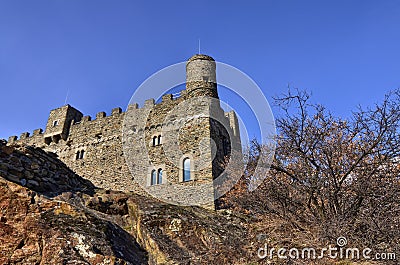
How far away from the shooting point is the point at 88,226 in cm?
462

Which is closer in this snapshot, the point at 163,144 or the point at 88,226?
the point at 88,226

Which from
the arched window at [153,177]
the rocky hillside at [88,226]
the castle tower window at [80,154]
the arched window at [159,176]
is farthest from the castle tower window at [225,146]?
the castle tower window at [80,154]

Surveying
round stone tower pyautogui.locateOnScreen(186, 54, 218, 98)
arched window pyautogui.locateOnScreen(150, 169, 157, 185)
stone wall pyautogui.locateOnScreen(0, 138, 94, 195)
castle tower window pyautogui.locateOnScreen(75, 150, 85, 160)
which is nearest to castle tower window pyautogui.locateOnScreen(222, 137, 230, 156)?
round stone tower pyautogui.locateOnScreen(186, 54, 218, 98)

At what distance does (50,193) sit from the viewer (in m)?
6.23

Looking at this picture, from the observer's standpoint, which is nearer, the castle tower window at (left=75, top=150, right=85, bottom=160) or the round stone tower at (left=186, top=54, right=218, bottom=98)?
the round stone tower at (left=186, top=54, right=218, bottom=98)

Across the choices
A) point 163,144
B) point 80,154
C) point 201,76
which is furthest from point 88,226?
point 80,154

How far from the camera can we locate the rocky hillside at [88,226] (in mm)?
3908

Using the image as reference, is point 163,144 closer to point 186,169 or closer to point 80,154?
point 186,169

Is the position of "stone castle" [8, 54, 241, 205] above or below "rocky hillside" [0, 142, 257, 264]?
above

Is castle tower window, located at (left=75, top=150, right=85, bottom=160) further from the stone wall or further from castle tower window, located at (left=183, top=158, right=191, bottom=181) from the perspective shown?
the stone wall

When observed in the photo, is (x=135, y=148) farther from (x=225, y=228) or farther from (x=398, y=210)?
(x=398, y=210)

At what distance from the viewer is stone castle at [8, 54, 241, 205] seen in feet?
49.8

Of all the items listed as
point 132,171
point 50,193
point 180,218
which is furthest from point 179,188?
point 50,193

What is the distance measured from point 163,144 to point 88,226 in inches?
479
